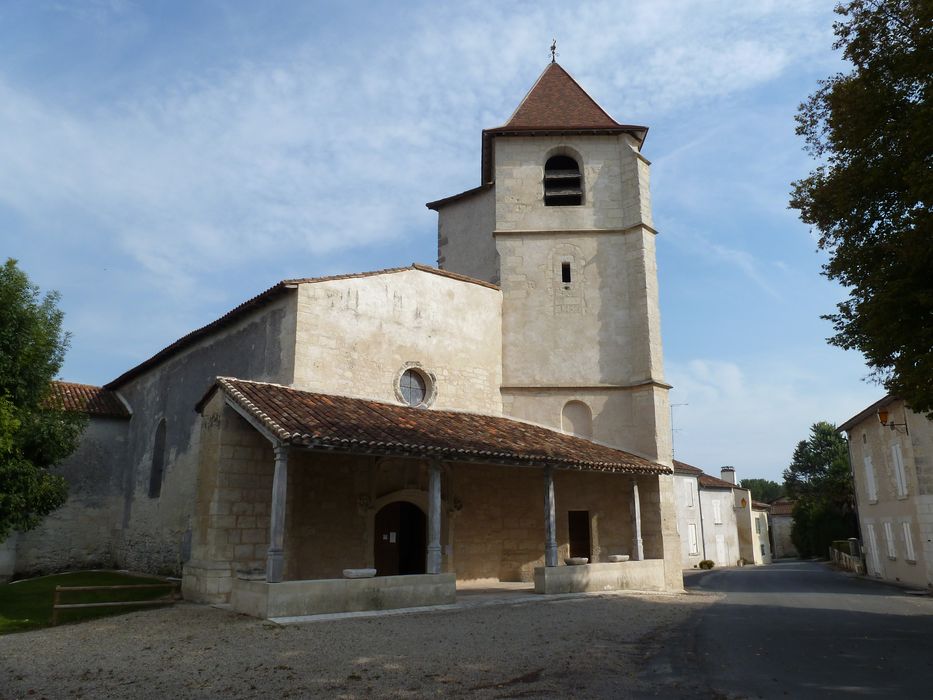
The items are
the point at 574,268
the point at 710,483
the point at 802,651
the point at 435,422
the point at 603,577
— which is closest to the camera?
the point at 802,651

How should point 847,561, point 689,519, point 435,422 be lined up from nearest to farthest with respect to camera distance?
point 435,422
point 847,561
point 689,519

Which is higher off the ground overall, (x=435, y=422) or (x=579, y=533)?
(x=435, y=422)

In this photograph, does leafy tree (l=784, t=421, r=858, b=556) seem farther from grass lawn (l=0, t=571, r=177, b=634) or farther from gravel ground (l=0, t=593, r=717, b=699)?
grass lawn (l=0, t=571, r=177, b=634)

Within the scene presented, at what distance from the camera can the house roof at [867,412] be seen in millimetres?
19422

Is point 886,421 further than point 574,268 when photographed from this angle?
Yes

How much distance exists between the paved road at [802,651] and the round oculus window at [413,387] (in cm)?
720

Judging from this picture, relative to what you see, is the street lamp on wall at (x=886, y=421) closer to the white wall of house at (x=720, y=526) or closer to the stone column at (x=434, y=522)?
the stone column at (x=434, y=522)

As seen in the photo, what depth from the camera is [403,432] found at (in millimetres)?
11742

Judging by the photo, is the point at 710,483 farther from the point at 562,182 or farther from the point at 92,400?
the point at 92,400

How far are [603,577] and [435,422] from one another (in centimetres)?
491

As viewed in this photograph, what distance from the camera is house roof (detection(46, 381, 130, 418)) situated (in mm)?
20172

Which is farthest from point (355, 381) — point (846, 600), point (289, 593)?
point (846, 600)

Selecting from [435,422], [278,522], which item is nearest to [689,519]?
[435,422]

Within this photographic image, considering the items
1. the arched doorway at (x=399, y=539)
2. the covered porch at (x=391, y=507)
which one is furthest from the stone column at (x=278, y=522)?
the arched doorway at (x=399, y=539)
